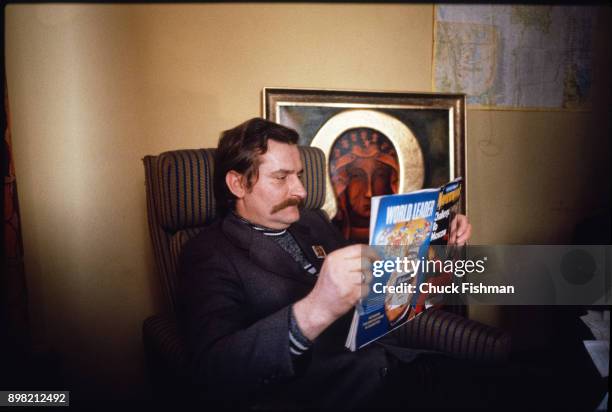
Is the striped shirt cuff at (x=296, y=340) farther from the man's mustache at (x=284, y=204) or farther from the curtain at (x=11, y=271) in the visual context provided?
the curtain at (x=11, y=271)

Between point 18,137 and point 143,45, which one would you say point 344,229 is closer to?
point 143,45

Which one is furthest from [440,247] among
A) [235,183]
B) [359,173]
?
[359,173]

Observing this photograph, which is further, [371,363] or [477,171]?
[477,171]

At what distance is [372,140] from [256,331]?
4.13ft

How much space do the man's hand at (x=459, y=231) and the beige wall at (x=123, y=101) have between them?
0.93 metres

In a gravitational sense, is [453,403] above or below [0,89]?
below

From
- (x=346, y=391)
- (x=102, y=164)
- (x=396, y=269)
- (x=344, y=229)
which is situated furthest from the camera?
(x=344, y=229)

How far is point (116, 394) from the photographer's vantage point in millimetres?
1707

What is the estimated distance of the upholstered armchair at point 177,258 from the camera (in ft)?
3.67

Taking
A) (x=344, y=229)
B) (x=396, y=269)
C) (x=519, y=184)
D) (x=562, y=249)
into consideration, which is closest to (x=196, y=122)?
(x=344, y=229)

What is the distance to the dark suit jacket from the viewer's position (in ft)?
2.74

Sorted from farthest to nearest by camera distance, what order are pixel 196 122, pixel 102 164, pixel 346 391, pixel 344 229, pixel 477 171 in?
pixel 477 171 → pixel 344 229 → pixel 196 122 → pixel 102 164 → pixel 346 391

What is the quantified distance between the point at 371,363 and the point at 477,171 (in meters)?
1.40

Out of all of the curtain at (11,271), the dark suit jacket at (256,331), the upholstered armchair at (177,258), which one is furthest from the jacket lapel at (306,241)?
the curtain at (11,271)
